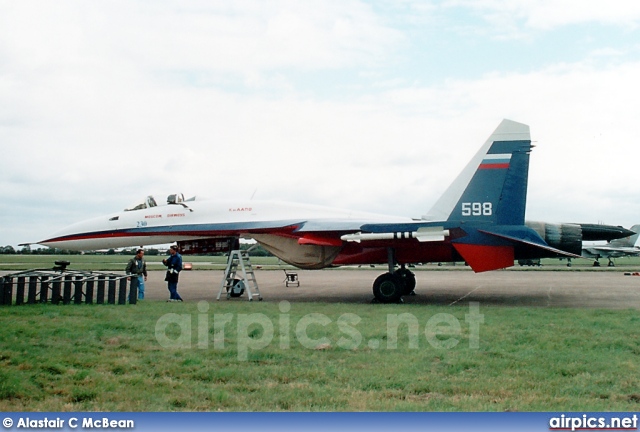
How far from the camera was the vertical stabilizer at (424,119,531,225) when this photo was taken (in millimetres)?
13781

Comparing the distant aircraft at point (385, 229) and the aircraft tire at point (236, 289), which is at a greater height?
the distant aircraft at point (385, 229)

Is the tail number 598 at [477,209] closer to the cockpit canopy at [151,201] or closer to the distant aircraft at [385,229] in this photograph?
Answer: the distant aircraft at [385,229]

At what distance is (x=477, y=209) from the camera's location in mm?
13789

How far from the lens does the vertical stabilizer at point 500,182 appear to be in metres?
13.8

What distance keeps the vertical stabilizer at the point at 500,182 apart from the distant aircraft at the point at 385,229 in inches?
0.9

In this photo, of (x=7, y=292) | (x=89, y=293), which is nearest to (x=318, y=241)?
(x=89, y=293)

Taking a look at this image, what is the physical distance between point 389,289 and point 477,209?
9.59 ft

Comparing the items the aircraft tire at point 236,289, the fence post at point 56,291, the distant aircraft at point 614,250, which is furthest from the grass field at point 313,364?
the distant aircraft at point 614,250

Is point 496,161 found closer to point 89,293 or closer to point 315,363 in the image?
point 315,363

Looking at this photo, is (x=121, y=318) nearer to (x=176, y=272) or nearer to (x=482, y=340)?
(x=176, y=272)

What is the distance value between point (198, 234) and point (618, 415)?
42.1ft

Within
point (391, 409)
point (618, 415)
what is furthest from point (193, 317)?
point (618, 415)

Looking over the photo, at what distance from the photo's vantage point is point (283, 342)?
24.4 ft

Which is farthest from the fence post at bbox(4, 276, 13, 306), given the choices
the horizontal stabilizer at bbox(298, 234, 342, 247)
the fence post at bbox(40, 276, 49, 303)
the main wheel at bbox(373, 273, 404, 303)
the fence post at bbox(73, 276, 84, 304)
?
the main wheel at bbox(373, 273, 404, 303)
